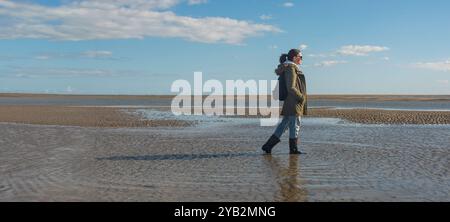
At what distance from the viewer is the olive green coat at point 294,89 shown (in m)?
10.9

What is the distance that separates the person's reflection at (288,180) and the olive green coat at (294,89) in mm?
1061

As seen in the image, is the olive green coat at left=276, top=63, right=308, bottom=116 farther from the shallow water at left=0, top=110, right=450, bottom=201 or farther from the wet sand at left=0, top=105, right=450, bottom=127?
the wet sand at left=0, top=105, right=450, bottom=127

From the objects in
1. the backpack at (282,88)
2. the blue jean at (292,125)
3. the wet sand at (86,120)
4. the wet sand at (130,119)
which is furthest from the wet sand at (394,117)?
the backpack at (282,88)

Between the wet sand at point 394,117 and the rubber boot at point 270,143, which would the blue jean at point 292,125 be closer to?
the rubber boot at point 270,143

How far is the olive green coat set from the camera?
10867 millimetres

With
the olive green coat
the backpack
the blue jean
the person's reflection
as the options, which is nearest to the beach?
the person's reflection

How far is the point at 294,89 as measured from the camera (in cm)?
1086

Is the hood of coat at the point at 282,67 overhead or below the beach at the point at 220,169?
overhead

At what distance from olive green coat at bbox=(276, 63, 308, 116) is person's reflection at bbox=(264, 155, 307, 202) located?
1061 millimetres

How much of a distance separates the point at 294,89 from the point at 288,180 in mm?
3002

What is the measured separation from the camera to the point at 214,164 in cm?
1027
